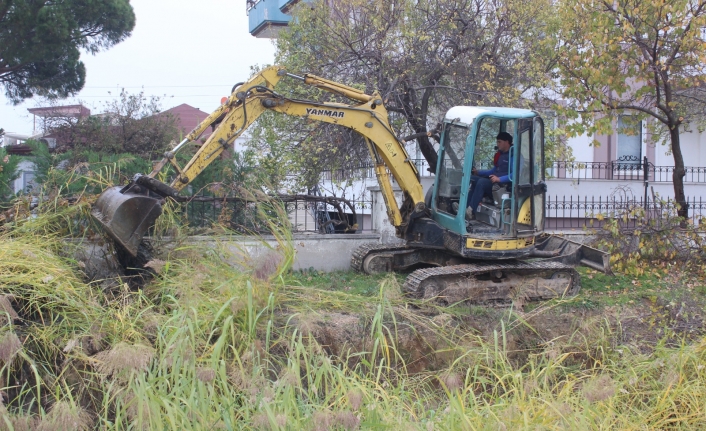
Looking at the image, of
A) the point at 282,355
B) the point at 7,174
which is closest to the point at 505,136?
the point at 282,355

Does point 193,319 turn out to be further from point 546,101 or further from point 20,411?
point 546,101

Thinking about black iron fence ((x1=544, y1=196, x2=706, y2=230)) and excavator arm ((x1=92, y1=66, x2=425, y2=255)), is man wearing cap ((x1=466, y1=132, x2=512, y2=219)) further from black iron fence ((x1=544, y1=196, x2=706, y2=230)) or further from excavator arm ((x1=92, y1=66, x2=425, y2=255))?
black iron fence ((x1=544, y1=196, x2=706, y2=230))

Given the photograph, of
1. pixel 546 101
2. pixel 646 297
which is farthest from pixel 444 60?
pixel 646 297

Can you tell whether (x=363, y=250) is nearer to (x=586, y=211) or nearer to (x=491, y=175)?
(x=491, y=175)

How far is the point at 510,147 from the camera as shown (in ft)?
27.0

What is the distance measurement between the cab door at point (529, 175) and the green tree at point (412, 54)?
2.95 metres

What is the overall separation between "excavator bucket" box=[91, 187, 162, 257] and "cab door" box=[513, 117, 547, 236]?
4.23 m

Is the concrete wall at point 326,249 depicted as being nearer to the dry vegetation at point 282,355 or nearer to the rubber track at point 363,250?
Result: the rubber track at point 363,250

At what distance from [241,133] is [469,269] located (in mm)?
3107

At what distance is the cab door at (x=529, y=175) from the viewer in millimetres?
8164

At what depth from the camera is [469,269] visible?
8.00m

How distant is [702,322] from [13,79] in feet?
60.6

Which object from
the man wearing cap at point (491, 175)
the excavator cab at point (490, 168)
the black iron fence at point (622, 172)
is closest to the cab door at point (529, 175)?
the excavator cab at point (490, 168)

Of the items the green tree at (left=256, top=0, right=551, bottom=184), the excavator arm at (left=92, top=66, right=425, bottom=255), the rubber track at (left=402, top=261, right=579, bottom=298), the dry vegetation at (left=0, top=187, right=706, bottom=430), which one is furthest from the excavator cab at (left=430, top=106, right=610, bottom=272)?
the green tree at (left=256, top=0, right=551, bottom=184)
